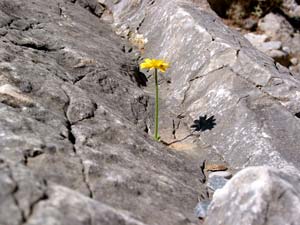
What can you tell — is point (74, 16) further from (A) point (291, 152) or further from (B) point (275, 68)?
(A) point (291, 152)

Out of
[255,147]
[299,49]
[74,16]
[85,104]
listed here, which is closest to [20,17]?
[74,16]

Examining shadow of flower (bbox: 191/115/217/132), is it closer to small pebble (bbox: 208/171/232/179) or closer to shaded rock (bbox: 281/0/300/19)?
small pebble (bbox: 208/171/232/179)

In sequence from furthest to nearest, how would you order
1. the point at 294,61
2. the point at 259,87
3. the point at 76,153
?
the point at 294,61
the point at 259,87
the point at 76,153

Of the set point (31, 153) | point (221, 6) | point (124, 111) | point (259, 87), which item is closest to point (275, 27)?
point (221, 6)

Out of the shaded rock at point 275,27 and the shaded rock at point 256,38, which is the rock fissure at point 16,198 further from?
the shaded rock at point 275,27

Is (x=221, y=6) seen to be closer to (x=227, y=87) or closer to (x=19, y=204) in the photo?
(x=227, y=87)

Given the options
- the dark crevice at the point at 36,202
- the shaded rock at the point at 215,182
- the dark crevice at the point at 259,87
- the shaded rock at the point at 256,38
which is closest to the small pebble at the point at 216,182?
the shaded rock at the point at 215,182
